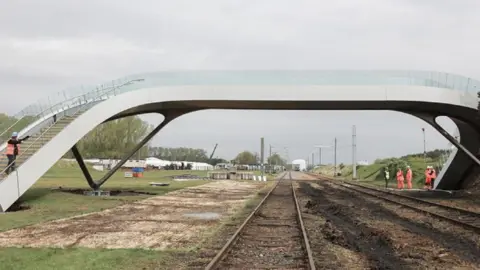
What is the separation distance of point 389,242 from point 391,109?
21.3 meters

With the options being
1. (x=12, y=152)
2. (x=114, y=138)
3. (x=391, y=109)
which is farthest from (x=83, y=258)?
(x=114, y=138)

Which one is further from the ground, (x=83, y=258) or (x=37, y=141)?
(x=37, y=141)

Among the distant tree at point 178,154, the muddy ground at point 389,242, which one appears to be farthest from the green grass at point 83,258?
the distant tree at point 178,154

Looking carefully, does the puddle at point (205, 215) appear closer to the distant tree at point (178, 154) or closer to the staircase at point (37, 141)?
the staircase at point (37, 141)

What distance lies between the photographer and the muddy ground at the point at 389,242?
33.6 feet

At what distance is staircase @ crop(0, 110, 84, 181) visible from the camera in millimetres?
21266

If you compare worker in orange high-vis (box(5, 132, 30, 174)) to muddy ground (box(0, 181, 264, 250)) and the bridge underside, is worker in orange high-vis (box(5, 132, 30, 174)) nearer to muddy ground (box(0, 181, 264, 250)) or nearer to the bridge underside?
muddy ground (box(0, 181, 264, 250))

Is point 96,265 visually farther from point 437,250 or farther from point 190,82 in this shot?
point 190,82

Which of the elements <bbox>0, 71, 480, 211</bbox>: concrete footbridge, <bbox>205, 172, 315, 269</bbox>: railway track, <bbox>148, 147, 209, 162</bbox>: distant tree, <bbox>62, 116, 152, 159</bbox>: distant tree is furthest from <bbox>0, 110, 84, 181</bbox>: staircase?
<bbox>148, 147, 209, 162</bbox>: distant tree

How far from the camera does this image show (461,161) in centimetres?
3566

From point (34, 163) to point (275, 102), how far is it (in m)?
13.9

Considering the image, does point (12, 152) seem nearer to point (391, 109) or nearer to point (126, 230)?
point (126, 230)

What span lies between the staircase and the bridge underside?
3784mm

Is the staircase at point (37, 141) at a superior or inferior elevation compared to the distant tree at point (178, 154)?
inferior
